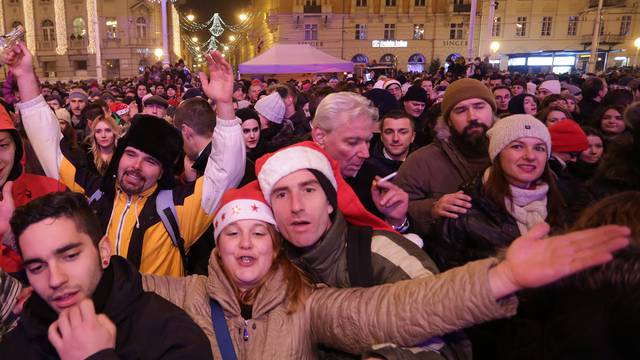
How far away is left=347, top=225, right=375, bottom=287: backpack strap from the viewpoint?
2055 millimetres

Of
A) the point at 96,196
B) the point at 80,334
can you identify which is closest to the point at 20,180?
the point at 96,196

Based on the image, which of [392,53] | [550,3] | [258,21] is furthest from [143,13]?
[550,3]

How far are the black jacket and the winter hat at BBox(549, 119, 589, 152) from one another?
3907 millimetres

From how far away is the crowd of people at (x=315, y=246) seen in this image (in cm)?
154

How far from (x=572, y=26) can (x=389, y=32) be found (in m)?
21.4

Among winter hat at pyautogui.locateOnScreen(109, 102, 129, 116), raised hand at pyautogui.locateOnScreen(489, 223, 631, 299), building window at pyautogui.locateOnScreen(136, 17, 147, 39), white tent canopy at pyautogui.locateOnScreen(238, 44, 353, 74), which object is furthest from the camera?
building window at pyautogui.locateOnScreen(136, 17, 147, 39)

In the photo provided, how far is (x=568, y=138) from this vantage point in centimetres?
453

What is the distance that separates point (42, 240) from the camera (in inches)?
75.1

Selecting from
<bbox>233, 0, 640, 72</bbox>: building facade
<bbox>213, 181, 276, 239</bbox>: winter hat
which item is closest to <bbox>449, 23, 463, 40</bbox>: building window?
<bbox>233, 0, 640, 72</bbox>: building facade

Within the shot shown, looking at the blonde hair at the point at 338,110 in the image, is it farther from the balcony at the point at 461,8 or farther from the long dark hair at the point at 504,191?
the balcony at the point at 461,8

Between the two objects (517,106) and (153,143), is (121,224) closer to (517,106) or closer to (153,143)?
(153,143)

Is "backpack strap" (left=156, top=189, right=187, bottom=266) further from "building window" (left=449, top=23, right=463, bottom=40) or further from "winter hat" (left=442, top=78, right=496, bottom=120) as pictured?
"building window" (left=449, top=23, right=463, bottom=40)

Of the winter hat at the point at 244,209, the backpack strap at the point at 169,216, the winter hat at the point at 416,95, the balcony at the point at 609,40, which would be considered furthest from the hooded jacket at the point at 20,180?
the balcony at the point at 609,40

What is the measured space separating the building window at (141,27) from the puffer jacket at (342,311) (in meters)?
58.8
